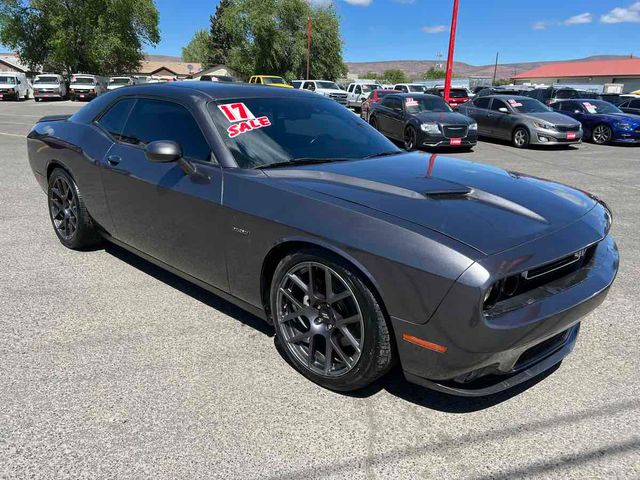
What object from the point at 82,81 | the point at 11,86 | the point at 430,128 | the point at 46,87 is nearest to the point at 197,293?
the point at 430,128

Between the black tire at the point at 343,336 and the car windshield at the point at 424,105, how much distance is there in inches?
445

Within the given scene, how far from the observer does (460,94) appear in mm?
26078

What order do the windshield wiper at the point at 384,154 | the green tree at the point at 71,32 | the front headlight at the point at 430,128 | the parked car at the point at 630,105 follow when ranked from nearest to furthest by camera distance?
1. the windshield wiper at the point at 384,154
2. the front headlight at the point at 430,128
3. the parked car at the point at 630,105
4. the green tree at the point at 71,32

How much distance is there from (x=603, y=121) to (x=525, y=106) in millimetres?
2850

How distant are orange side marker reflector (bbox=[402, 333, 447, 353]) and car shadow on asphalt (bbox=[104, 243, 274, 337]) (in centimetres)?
122

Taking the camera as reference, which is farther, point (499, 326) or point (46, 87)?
point (46, 87)

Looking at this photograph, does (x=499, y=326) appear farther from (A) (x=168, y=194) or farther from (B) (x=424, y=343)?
(A) (x=168, y=194)

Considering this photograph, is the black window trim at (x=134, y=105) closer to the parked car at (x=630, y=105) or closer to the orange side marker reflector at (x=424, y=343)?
the orange side marker reflector at (x=424, y=343)

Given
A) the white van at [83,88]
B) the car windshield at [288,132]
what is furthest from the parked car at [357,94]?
the car windshield at [288,132]

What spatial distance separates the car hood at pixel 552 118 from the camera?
13750 mm

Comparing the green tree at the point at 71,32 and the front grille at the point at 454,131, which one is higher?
the green tree at the point at 71,32

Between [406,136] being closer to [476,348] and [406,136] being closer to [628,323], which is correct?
[628,323]

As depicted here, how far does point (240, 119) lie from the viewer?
10.5ft

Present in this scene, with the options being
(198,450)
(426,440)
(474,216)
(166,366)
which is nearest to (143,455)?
(198,450)
